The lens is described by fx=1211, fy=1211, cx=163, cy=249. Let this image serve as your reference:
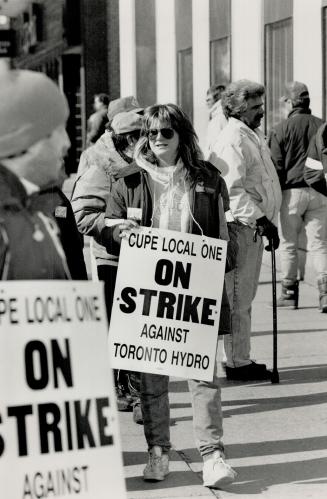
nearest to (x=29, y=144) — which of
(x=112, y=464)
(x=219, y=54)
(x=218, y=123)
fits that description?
(x=112, y=464)

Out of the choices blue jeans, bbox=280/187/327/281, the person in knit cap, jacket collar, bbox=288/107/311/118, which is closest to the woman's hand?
the person in knit cap

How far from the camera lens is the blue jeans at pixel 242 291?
7.98 metres

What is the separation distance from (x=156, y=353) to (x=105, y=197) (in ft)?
4.45

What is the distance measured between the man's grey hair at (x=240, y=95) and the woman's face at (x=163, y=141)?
7.05 feet

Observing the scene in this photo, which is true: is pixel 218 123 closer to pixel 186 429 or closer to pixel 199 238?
pixel 186 429

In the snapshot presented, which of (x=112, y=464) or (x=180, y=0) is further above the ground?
(x=180, y=0)

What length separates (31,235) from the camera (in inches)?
156

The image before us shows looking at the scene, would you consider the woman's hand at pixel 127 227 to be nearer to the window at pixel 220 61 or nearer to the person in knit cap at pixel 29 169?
the person in knit cap at pixel 29 169

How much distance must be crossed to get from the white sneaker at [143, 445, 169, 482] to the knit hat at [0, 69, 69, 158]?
2344mm

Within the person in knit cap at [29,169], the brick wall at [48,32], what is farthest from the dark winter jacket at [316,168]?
the brick wall at [48,32]

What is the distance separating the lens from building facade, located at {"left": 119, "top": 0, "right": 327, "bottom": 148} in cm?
1409

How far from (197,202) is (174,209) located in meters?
0.12

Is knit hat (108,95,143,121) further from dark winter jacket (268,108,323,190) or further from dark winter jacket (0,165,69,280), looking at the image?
dark winter jacket (268,108,323,190)

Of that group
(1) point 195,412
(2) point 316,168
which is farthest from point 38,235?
(2) point 316,168
